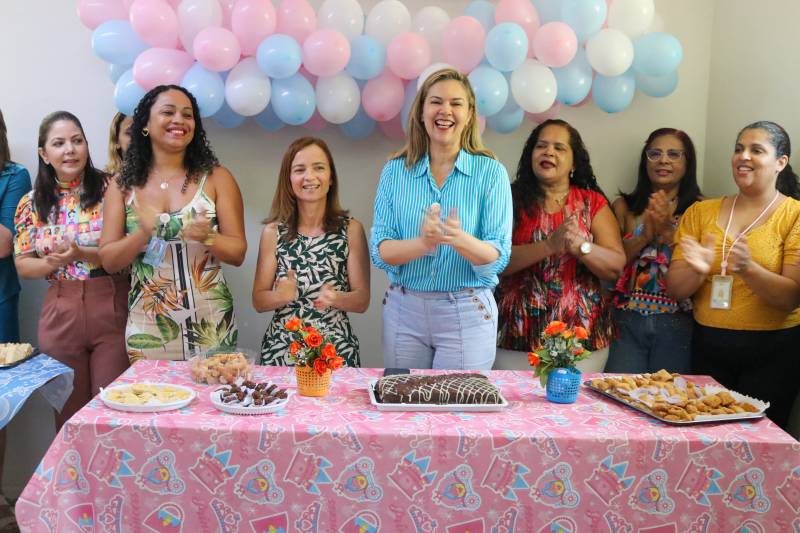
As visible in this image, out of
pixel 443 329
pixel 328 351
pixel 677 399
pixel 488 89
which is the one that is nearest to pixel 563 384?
pixel 677 399

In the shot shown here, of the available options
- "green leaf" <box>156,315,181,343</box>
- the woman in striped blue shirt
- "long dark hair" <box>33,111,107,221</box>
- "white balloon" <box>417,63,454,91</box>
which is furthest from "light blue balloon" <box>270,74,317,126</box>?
"green leaf" <box>156,315,181,343</box>

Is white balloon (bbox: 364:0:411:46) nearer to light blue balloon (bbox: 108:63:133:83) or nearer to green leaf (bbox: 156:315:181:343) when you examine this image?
light blue balloon (bbox: 108:63:133:83)

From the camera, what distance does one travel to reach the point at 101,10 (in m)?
2.97

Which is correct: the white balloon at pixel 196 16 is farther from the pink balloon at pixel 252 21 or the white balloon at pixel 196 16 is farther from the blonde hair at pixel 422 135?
the blonde hair at pixel 422 135

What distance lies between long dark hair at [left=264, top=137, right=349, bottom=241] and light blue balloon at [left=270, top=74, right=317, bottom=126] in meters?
0.14

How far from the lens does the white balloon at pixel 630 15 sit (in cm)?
291

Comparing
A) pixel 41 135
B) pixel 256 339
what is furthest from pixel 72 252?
pixel 256 339

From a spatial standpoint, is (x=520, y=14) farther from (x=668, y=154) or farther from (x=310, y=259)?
(x=310, y=259)

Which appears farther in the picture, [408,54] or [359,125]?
[359,125]

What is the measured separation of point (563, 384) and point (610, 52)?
1453 mm

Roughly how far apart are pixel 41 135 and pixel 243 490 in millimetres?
1906

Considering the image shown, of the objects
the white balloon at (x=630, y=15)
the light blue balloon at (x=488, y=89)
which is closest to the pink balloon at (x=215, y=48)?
the light blue balloon at (x=488, y=89)

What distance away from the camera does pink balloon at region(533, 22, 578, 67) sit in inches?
110

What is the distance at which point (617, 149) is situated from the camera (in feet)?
11.2
